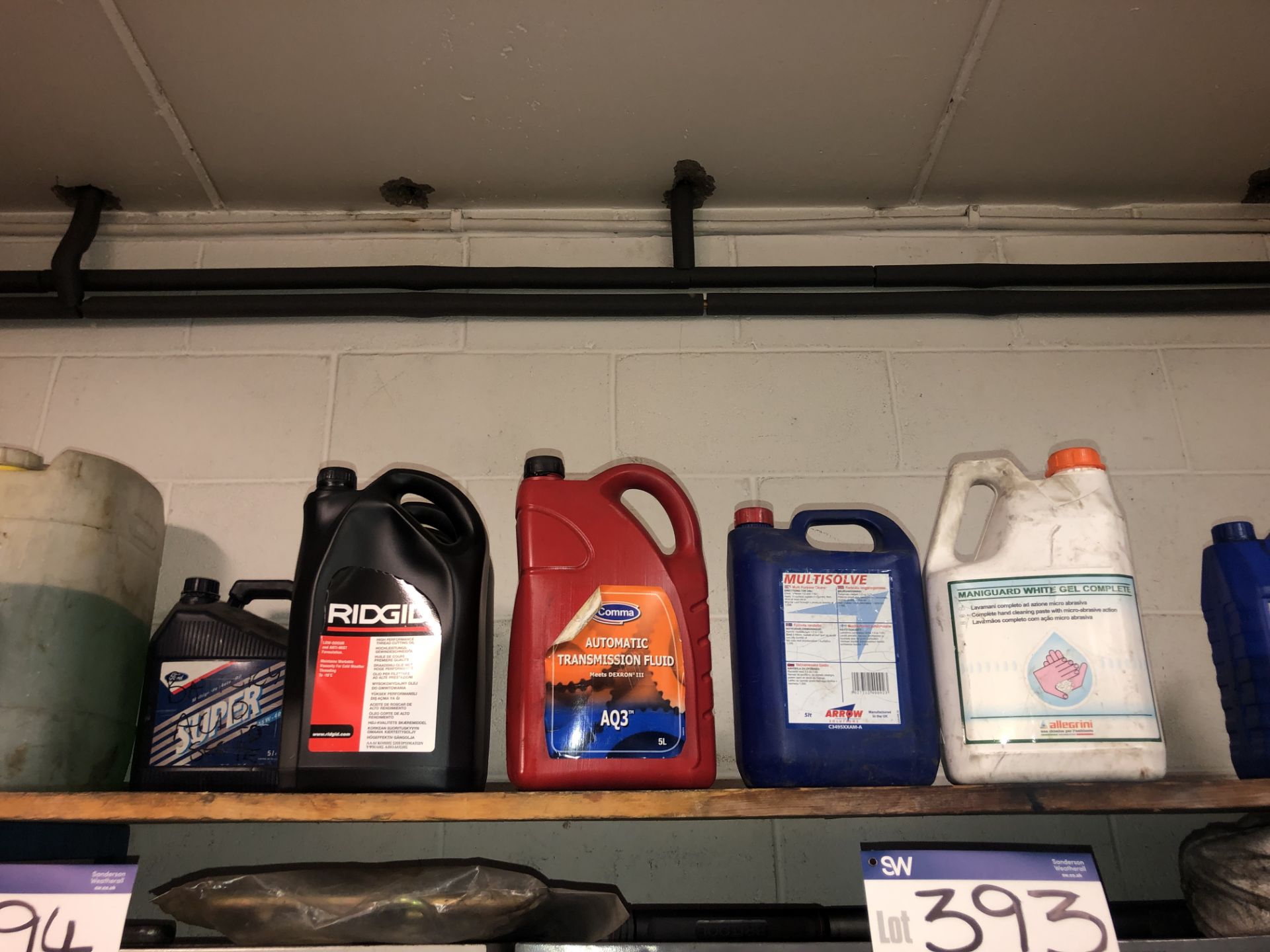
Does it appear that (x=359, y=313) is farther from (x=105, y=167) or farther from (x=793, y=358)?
(x=793, y=358)

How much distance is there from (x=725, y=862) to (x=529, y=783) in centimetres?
41

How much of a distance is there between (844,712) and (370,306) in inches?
38.4

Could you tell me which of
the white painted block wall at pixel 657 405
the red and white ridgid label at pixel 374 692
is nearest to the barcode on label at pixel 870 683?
the white painted block wall at pixel 657 405

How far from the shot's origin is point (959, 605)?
1.03m

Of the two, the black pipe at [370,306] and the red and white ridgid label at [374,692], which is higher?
the black pipe at [370,306]

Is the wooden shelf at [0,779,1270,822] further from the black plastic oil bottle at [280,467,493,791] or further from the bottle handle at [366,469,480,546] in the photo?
the bottle handle at [366,469,480,546]

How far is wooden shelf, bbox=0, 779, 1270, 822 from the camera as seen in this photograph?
0.91 m

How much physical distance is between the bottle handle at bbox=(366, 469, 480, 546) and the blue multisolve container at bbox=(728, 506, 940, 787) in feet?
1.04

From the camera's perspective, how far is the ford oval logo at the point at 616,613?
1033 millimetres

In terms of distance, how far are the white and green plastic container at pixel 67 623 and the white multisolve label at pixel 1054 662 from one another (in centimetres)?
97

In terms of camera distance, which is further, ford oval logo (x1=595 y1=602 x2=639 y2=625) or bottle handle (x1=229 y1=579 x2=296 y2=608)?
bottle handle (x1=229 y1=579 x2=296 y2=608)

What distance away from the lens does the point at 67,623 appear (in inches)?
41.3

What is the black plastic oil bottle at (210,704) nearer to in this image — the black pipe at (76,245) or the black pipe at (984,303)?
the black pipe at (76,245)

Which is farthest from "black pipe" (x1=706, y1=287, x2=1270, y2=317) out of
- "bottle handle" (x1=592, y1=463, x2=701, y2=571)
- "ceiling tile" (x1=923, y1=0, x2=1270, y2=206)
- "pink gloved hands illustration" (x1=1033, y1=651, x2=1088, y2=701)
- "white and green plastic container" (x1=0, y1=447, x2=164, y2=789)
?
"white and green plastic container" (x1=0, y1=447, x2=164, y2=789)
